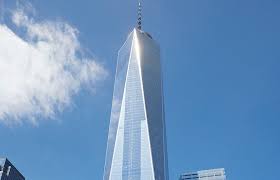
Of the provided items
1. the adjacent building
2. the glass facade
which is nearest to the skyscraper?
the glass facade

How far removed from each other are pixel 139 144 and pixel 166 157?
1610 cm

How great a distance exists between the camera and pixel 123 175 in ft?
552

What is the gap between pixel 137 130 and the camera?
17562 centimetres

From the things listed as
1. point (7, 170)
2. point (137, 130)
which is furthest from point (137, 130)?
point (7, 170)

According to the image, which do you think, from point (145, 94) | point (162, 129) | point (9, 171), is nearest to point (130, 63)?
point (145, 94)

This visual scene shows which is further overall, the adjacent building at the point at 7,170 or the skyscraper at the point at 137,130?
the skyscraper at the point at 137,130

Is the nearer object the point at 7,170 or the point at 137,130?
the point at 7,170

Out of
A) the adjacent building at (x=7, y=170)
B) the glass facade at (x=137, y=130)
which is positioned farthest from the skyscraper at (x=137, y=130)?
the adjacent building at (x=7, y=170)

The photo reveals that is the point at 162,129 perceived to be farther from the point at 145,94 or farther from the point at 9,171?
the point at 9,171

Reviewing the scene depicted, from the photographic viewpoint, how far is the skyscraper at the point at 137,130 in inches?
6624

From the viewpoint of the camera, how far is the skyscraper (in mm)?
168250

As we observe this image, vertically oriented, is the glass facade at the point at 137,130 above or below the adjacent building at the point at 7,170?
above

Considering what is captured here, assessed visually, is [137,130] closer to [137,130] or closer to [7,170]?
[137,130]

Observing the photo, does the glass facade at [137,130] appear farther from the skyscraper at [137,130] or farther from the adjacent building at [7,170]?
the adjacent building at [7,170]
